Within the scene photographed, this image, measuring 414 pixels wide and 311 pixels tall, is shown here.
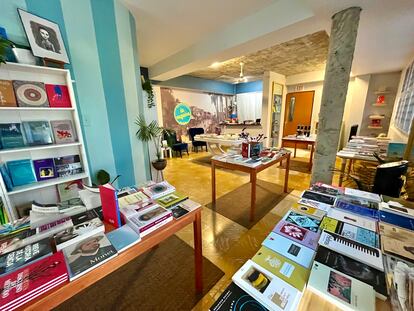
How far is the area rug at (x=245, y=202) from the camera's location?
2.34 metres

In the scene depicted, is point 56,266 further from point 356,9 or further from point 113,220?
point 356,9

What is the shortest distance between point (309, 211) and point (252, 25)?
8.90ft

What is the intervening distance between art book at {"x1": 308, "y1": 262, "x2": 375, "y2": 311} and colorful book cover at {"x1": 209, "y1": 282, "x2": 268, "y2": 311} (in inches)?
9.0

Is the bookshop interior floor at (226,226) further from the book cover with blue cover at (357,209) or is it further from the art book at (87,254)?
the art book at (87,254)

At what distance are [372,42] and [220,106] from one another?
565 cm

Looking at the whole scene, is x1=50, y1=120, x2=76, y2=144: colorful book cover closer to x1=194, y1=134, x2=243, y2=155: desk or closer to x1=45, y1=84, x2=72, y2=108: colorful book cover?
x1=45, y1=84, x2=72, y2=108: colorful book cover

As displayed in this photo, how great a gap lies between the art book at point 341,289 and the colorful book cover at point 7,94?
2657 mm

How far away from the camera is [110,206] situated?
0.98 meters

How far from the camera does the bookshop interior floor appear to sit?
144 cm

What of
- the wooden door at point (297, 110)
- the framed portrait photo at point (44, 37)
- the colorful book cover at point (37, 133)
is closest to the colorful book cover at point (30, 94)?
the colorful book cover at point (37, 133)

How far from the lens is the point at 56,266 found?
0.72 m

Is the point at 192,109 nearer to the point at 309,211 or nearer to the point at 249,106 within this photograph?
the point at 249,106

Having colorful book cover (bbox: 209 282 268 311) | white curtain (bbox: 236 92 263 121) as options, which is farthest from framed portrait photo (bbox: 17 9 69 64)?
white curtain (bbox: 236 92 263 121)

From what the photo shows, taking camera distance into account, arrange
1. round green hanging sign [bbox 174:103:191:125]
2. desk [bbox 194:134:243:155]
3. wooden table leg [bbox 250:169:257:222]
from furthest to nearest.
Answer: round green hanging sign [bbox 174:103:191:125], desk [bbox 194:134:243:155], wooden table leg [bbox 250:169:257:222]
